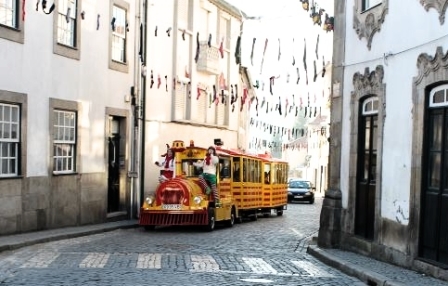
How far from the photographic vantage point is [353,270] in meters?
11.5

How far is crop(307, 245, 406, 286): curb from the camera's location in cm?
1019

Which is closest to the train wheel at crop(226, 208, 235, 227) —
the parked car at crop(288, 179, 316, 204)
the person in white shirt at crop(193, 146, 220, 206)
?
the person in white shirt at crop(193, 146, 220, 206)

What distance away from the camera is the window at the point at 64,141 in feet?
58.7

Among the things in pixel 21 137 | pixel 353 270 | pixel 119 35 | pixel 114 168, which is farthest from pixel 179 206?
pixel 353 270

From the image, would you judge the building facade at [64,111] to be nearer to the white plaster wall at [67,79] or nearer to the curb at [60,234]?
the white plaster wall at [67,79]

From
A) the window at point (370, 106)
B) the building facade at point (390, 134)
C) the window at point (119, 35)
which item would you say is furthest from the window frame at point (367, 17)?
the window at point (119, 35)

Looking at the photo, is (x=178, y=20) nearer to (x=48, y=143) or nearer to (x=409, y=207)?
(x=48, y=143)

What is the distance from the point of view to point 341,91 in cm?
1504

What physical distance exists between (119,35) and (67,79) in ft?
12.1

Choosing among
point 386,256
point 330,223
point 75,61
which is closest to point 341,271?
point 386,256

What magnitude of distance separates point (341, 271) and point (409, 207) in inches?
68.4

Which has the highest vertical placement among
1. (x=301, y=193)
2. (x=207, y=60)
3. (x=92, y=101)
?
(x=207, y=60)

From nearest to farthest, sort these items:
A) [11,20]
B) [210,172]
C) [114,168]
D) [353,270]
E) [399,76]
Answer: [353,270]
[399,76]
[11,20]
[210,172]
[114,168]

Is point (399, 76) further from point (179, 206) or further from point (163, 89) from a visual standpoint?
point (163, 89)
